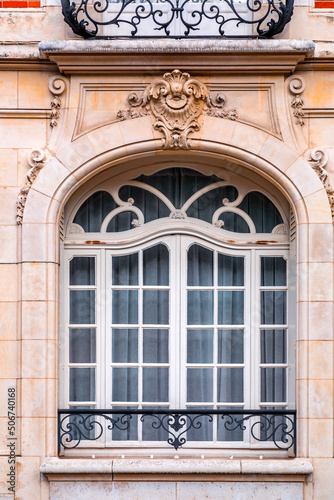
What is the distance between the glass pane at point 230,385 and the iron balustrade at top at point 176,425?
0.59ft

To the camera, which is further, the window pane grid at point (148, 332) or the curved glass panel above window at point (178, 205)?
the curved glass panel above window at point (178, 205)

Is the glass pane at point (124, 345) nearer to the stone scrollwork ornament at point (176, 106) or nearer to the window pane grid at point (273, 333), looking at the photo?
the window pane grid at point (273, 333)

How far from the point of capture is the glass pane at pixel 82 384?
878 centimetres

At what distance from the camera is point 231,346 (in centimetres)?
884

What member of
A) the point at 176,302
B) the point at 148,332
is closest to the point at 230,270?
the point at 176,302

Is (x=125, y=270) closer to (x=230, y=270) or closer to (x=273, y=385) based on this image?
(x=230, y=270)

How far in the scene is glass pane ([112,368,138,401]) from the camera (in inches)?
347

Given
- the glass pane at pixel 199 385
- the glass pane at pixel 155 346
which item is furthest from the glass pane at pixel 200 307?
the glass pane at pixel 199 385

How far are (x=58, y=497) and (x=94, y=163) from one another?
310cm

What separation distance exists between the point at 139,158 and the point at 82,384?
88.7 inches

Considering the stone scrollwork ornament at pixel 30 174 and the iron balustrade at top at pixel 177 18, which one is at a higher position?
the iron balustrade at top at pixel 177 18

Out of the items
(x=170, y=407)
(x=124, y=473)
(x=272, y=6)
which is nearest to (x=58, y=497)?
(x=124, y=473)

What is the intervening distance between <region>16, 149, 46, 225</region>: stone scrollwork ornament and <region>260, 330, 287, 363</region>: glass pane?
260cm

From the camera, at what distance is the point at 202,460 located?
838cm
